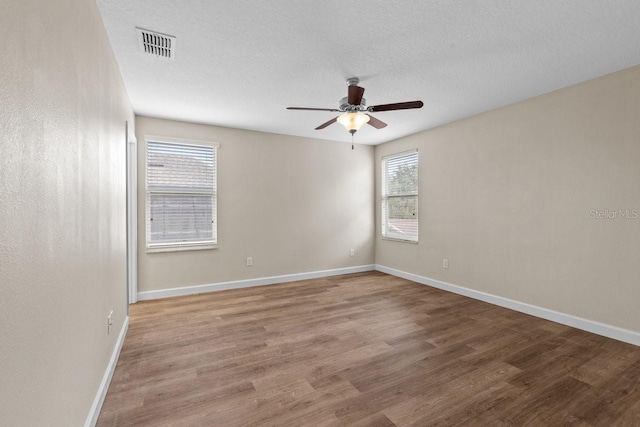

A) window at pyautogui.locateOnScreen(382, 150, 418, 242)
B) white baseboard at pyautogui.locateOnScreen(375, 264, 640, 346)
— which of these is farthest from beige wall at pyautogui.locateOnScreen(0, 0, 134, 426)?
window at pyautogui.locateOnScreen(382, 150, 418, 242)

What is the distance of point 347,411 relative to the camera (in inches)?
71.9

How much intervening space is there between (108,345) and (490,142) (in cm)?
470

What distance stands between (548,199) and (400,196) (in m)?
2.40

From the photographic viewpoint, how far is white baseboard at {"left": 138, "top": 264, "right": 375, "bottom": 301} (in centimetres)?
412

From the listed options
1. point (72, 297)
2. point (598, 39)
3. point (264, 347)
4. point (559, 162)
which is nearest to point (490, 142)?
point (559, 162)

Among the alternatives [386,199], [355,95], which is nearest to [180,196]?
[355,95]

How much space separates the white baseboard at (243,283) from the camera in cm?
412

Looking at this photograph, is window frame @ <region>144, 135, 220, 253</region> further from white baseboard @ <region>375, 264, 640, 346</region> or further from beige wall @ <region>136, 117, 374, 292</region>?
white baseboard @ <region>375, 264, 640, 346</region>

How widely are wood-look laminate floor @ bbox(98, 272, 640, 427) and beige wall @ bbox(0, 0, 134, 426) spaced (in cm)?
56

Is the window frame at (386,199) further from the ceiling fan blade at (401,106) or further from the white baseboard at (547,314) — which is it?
the ceiling fan blade at (401,106)

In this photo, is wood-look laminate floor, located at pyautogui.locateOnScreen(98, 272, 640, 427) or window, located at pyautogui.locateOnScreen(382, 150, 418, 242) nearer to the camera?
wood-look laminate floor, located at pyautogui.locateOnScreen(98, 272, 640, 427)

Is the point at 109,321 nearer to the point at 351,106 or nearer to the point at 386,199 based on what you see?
the point at 351,106

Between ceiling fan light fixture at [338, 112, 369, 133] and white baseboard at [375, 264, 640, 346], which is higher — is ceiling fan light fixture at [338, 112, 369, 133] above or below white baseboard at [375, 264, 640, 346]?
above

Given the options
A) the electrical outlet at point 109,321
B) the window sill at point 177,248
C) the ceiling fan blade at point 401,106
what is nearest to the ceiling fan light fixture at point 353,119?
the ceiling fan blade at point 401,106
